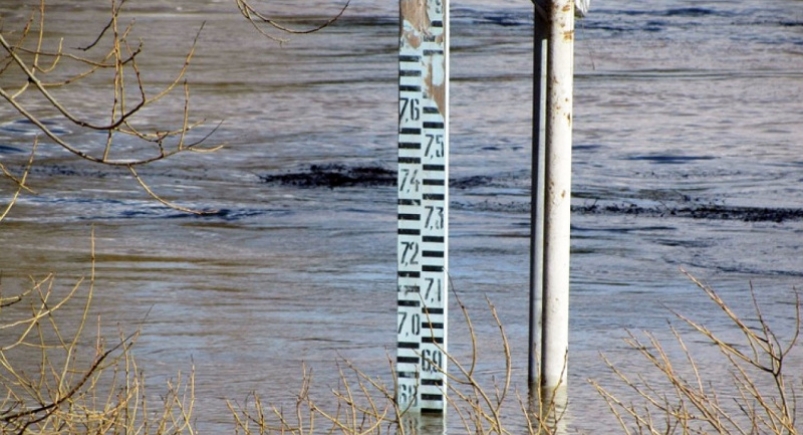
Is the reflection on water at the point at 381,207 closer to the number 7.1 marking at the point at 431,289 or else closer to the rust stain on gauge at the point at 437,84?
the number 7.1 marking at the point at 431,289

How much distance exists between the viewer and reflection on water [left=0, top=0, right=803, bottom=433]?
8.29 meters

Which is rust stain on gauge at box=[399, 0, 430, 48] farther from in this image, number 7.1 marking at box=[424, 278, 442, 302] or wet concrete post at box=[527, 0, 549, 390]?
number 7.1 marking at box=[424, 278, 442, 302]

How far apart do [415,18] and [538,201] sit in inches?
44.7

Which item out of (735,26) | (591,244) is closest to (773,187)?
(591,244)

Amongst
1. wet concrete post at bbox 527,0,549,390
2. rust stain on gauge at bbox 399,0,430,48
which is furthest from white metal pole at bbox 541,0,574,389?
rust stain on gauge at bbox 399,0,430,48

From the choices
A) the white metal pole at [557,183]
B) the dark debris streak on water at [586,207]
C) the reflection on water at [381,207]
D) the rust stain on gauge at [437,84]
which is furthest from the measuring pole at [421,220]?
the dark debris streak on water at [586,207]

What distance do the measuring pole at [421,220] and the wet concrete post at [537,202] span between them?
1.80 feet

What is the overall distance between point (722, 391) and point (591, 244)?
392 centimetres

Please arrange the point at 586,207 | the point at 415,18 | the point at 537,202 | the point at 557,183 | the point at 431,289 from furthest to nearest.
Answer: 1. the point at 586,207
2. the point at 537,202
3. the point at 557,183
4. the point at 431,289
5. the point at 415,18

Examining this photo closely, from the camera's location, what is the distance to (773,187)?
44.1 feet

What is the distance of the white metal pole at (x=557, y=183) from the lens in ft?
21.8

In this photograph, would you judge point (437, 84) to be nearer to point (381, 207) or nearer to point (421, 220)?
point (421, 220)

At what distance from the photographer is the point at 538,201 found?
694 cm

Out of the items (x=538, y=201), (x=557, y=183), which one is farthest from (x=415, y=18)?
(x=538, y=201)
